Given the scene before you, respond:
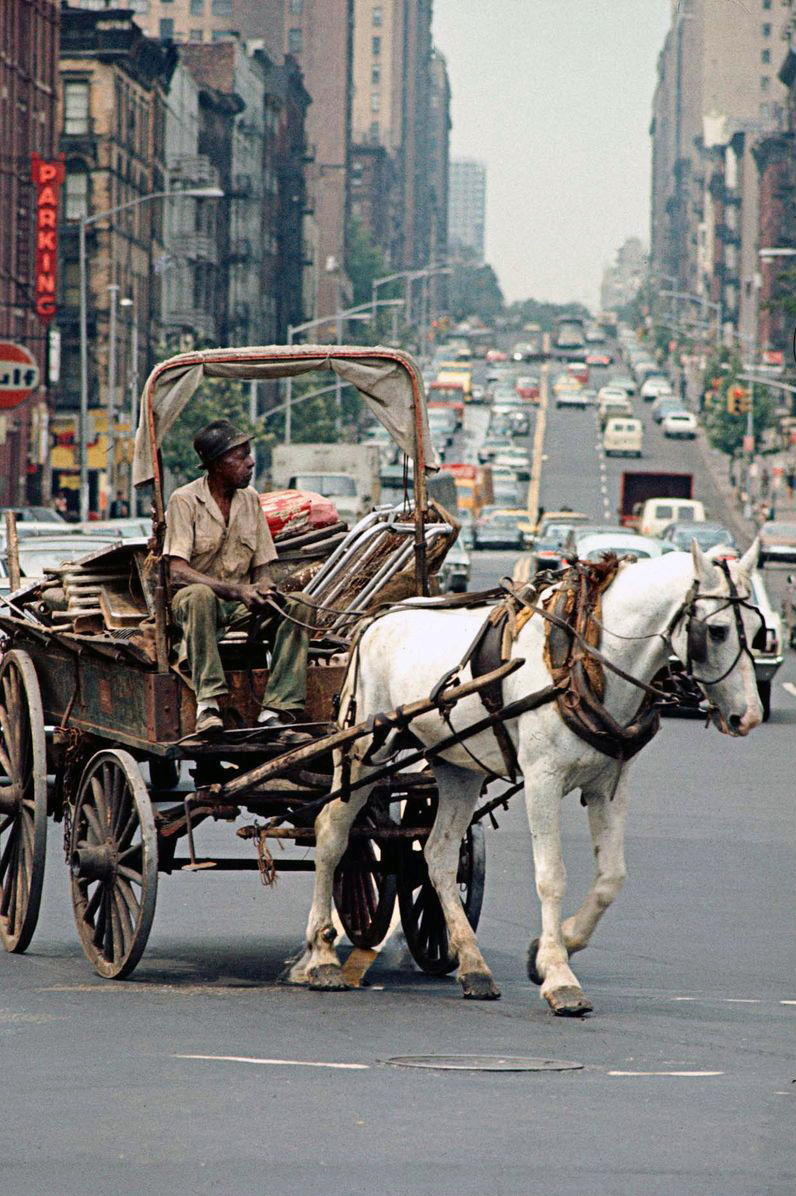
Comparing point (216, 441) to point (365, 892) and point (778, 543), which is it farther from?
point (778, 543)

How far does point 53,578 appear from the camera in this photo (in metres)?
12.9

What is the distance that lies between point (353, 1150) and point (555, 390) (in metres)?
164

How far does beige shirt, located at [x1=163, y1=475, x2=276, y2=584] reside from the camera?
36.7 feet

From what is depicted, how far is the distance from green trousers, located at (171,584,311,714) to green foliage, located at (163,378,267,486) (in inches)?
2618

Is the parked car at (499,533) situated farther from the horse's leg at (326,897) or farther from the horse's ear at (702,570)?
the horse's ear at (702,570)

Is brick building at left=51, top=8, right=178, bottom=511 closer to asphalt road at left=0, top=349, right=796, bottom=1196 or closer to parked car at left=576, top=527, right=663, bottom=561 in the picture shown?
parked car at left=576, top=527, right=663, bottom=561

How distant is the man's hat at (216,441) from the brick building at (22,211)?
60835 millimetres

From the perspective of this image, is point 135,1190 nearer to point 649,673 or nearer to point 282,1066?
point 282,1066

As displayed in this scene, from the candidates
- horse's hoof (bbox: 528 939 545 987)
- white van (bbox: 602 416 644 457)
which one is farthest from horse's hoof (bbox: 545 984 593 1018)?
white van (bbox: 602 416 644 457)

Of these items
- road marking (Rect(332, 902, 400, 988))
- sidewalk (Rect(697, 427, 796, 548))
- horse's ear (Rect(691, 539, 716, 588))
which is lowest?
sidewalk (Rect(697, 427, 796, 548))

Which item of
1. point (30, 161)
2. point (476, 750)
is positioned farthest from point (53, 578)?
point (30, 161)

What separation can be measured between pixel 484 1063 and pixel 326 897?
2176 mm

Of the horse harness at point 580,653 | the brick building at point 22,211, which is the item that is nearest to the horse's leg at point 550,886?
the horse harness at point 580,653

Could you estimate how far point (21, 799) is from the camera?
11.8m
